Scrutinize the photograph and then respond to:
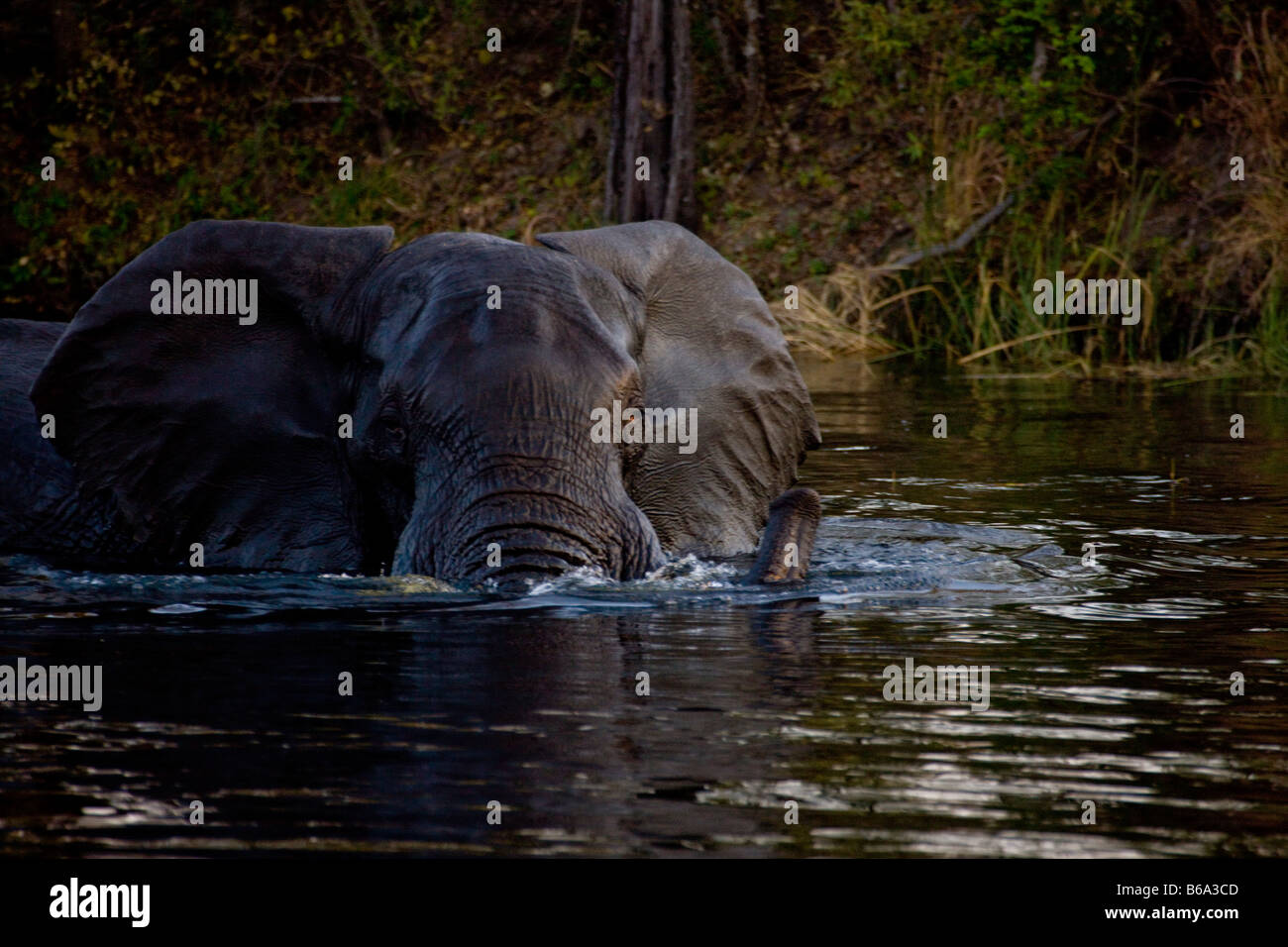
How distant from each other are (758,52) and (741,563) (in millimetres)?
18767

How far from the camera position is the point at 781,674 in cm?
528

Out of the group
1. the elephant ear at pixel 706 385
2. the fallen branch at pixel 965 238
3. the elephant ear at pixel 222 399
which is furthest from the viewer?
the fallen branch at pixel 965 238

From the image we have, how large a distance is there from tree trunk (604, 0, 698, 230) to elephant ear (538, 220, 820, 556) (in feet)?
47.6

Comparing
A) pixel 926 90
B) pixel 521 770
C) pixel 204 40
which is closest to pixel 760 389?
pixel 521 770

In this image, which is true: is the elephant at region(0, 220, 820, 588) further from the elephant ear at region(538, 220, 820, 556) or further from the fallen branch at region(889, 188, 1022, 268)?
the fallen branch at region(889, 188, 1022, 268)

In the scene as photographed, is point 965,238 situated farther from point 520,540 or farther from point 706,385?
point 520,540

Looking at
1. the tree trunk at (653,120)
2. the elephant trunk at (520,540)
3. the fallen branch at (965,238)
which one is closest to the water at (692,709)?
the elephant trunk at (520,540)

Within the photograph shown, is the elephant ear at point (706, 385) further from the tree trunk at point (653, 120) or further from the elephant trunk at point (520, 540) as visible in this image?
the tree trunk at point (653, 120)

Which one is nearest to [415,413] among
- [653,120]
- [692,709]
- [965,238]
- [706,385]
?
[706,385]

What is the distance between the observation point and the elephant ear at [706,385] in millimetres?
7398

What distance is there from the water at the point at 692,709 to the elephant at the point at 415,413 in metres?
0.24

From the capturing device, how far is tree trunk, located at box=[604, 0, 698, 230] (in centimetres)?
2238

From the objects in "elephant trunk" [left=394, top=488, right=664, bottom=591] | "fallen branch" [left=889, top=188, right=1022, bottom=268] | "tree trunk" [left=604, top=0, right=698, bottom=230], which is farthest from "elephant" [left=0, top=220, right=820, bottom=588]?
"tree trunk" [left=604, top=0, right=698, bottom=230]
